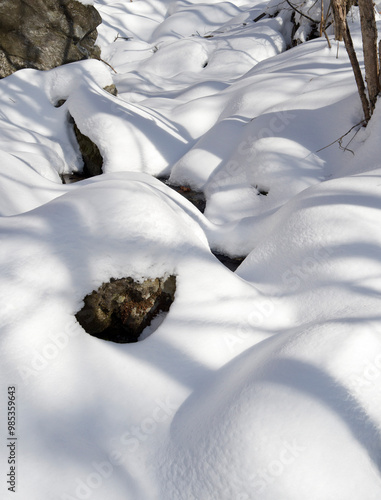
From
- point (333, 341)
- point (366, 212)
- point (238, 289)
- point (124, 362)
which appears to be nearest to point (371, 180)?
point (366, 212)

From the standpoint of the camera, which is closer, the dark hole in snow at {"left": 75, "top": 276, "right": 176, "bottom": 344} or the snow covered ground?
the snow covered ground

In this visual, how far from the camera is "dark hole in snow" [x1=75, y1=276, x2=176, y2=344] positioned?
2.00m

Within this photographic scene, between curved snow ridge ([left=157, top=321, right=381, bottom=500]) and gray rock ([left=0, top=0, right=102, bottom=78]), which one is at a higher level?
curved snow ridge ([left=157, top=321, right=381, bottom=500])

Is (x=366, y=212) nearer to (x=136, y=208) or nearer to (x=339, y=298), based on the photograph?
(x=339, y=298)

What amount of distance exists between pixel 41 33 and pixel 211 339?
218 inches

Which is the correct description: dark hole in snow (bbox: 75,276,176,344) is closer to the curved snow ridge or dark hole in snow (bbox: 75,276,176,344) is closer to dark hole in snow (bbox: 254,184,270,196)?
the curved snow ridge

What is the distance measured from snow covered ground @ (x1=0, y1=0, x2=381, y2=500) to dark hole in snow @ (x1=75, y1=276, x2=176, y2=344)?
5cm

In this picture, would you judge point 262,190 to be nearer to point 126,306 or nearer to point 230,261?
point 230,261

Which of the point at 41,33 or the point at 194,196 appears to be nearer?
the point at 194,196

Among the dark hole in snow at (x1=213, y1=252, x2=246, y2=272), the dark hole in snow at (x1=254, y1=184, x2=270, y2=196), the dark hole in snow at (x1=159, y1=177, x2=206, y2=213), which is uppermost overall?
→ the dark hole in snow at (x1=254, y1=184, x2=270, y2=196)

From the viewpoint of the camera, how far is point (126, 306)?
2088 mm

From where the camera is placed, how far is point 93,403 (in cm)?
162

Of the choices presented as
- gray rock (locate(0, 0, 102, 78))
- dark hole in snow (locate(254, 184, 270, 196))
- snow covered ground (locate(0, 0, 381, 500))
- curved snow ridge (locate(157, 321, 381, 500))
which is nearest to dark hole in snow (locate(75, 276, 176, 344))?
snow covered ground (locate(0, 0, 381, 500))

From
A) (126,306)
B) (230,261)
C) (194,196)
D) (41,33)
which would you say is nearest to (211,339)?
(126,306)
